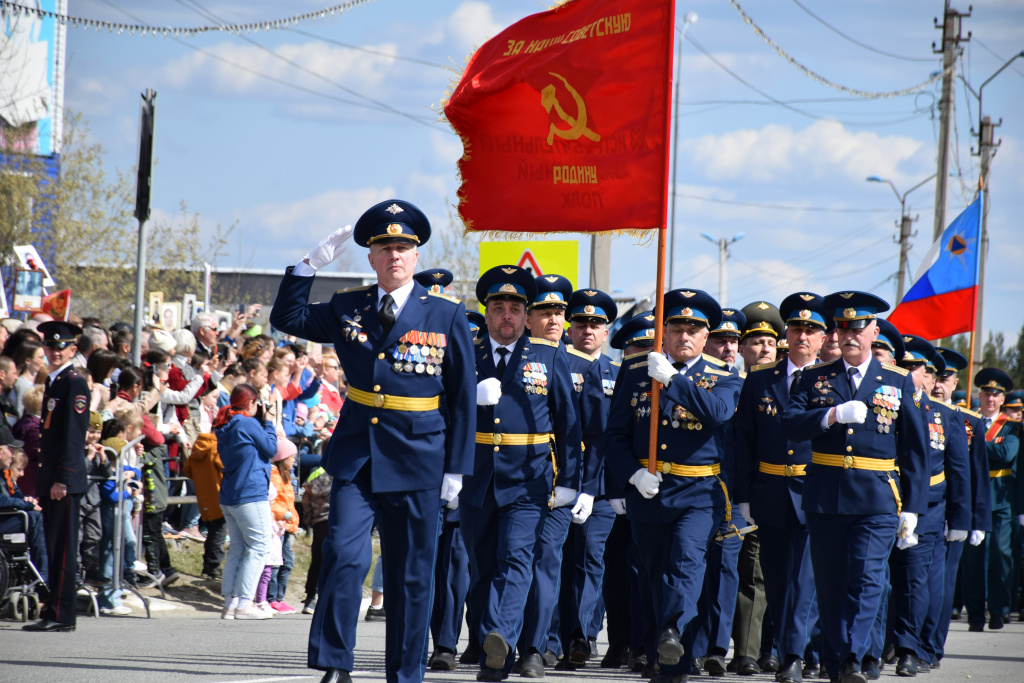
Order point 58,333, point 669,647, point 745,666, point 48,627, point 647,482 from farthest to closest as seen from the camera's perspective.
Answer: point 58,333 < point 48,627 < point 745,666 < point 647,482 < point 669,647

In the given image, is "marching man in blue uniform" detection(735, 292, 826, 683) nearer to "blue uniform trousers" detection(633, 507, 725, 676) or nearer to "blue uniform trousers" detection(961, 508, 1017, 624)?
"blue uniform trousers" detection(633, 507, 725, 676)

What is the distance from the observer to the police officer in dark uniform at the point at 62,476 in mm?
8789

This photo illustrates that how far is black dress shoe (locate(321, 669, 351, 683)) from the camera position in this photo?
219 inches

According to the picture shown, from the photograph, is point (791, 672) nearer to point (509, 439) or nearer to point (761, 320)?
point (509, 439)

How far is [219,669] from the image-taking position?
23.5 ft

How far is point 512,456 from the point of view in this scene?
7.59 m

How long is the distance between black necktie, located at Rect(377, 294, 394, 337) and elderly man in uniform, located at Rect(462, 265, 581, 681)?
146 centimetres

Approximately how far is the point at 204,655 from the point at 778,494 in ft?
12.8

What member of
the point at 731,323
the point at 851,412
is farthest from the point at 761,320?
the point at 851,412

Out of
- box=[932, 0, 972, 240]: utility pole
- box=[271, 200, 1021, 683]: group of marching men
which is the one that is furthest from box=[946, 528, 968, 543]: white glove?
box=[932, 0, 972, 240]: utility pole

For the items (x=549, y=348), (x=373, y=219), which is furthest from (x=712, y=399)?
(x=373, y=219)

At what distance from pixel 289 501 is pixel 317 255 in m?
5.71

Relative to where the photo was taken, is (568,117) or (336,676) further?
(568,117)

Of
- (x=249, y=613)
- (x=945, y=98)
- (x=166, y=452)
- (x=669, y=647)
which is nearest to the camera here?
(x=669, y=647)
